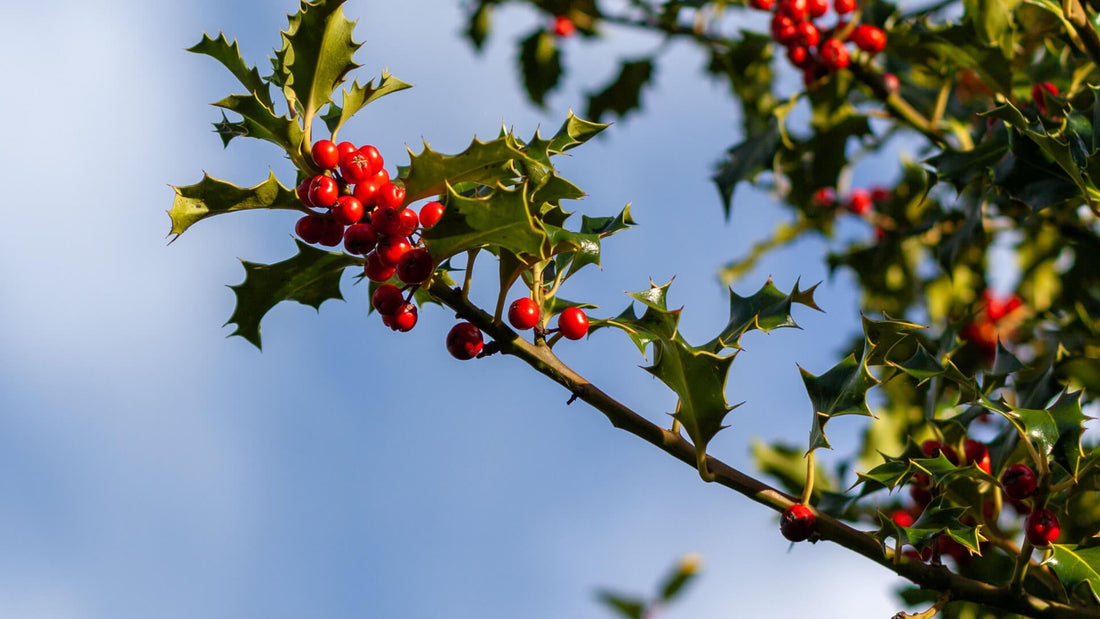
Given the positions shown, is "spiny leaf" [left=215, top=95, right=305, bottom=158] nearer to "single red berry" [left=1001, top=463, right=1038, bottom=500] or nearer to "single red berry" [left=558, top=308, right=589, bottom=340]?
"single red berry" [left=558, top=308, right=589, bottom=340]

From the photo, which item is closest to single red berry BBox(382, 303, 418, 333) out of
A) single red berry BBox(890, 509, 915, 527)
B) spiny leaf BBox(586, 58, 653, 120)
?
single red berry BBox(890, 509, 915, 527)

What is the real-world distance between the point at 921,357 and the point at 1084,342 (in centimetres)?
106

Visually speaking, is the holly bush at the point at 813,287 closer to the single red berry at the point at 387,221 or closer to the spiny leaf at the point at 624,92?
the single red berry at the point at 387,221

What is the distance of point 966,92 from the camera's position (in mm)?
4535

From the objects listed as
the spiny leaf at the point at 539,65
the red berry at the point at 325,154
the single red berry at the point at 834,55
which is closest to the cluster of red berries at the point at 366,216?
the red berry at the point at 325,154

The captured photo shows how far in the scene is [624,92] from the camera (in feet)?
14.3

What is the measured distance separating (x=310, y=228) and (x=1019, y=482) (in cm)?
140

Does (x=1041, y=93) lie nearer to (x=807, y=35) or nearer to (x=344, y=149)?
(x=807, y=35)

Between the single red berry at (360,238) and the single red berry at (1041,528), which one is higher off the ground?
the single red berry at (360,238)

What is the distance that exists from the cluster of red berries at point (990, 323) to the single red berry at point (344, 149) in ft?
9.02

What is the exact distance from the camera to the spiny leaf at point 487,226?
146 cm

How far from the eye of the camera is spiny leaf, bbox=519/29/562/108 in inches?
181

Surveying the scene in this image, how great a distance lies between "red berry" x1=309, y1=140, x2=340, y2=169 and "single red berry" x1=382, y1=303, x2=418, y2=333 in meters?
0.27

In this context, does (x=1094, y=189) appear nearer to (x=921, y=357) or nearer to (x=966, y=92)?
(x=921, y=357)
